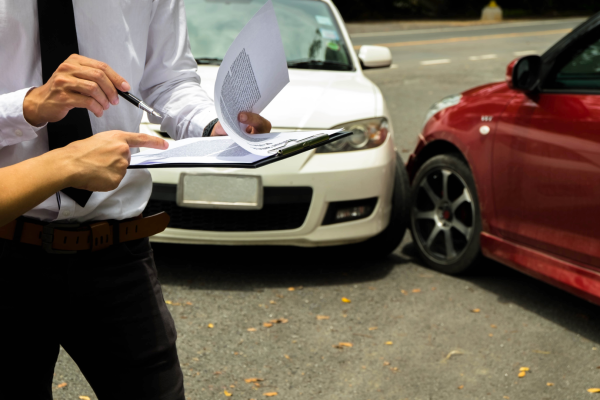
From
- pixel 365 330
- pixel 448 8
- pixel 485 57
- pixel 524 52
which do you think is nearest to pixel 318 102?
pixel 365 330

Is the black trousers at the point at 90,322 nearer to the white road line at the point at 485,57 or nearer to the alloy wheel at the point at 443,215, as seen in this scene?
the alloy wheel at the point at 443,215

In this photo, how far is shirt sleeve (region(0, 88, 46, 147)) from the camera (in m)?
1.47

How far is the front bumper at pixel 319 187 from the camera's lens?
4.04 metres

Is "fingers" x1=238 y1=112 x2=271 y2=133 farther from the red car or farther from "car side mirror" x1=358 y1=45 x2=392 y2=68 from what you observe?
"car side mirror" x1=358 y1=45 x2=392 y2=68

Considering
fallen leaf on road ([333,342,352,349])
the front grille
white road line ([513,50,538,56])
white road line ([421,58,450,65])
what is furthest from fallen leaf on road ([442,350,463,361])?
white road line ([513,50,538,56])

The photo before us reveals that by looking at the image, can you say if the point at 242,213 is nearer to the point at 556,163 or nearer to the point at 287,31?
the point at 556,163

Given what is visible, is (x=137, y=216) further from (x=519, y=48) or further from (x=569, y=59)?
(x=519, y=48)

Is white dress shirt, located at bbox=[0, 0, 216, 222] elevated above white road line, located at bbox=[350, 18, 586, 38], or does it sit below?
above

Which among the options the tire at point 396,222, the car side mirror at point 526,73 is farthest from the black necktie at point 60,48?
the tire at point 396,222

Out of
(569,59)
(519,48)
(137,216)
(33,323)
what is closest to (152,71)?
(137,216)

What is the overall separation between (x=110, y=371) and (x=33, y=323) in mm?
210

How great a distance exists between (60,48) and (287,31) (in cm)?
384

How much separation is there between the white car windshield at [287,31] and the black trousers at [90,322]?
3.43m

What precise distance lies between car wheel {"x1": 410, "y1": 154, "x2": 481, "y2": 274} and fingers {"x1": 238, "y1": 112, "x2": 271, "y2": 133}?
8.70 ft
